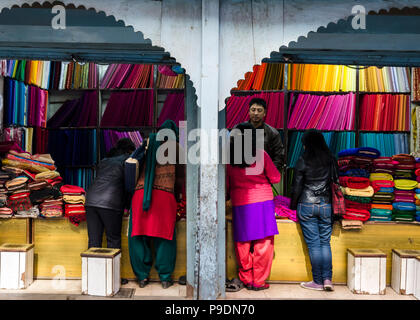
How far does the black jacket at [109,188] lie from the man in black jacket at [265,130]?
135 cm

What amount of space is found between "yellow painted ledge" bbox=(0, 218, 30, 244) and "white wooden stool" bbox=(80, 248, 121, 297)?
801 mm

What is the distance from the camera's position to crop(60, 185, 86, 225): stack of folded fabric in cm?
421

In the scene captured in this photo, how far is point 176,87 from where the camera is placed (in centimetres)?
621

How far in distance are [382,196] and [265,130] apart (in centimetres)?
129

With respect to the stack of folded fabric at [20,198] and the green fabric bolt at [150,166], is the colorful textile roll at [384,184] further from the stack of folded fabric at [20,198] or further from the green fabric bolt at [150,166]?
the stack of folded fabric at [20,198]

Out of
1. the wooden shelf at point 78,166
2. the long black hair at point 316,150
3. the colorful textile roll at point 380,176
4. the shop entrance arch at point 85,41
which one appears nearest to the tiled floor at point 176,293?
the shop entrance arch at point 85,41

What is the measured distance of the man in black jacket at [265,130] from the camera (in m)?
4.41

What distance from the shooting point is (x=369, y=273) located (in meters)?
3.93

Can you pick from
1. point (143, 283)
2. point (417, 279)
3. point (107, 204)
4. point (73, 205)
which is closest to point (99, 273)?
point (143, 283)

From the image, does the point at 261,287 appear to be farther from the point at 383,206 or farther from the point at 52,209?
the point at 52,209

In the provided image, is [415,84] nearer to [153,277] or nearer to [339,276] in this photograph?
[339,276]

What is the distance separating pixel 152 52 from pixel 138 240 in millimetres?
1863

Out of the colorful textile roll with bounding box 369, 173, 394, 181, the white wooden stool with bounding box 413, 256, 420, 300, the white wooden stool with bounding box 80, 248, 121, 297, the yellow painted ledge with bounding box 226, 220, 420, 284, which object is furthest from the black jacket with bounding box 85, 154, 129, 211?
the white wooden stool with bounding box 413, 256, 420, 300

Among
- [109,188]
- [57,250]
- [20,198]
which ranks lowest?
[57,250]
